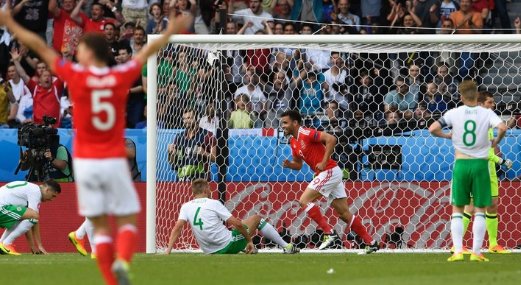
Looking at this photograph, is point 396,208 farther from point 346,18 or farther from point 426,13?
point 346,18

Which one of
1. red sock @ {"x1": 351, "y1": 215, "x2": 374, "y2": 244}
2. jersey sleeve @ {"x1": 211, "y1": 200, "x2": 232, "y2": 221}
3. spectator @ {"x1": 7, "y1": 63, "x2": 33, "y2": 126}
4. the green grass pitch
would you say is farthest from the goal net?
spectator @ {"x1": 7, "y1": 63, "x2": 33, "y2": 126}

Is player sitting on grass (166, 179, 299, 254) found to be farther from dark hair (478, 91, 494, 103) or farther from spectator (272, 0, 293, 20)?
spectator (272, 0, 293, 20)

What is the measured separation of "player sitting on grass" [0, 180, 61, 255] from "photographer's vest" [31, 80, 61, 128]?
3.11 meters

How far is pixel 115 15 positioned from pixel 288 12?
3044mm

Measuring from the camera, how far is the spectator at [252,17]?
21.4 m

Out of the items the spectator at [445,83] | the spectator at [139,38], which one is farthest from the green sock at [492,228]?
the spectator at [139,38]

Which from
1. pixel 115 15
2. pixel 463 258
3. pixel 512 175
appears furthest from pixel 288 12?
pixel 463 258

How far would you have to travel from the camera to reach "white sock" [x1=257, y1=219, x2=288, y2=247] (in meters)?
16.7

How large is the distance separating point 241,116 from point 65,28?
17.3ft

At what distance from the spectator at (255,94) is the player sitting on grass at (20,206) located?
3005 mm

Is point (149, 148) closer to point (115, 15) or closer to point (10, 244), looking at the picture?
point (10, 244)

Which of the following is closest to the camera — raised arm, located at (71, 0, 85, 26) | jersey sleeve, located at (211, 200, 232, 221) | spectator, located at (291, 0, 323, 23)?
jersey sleeve, located at (211, 200, 232, 221)

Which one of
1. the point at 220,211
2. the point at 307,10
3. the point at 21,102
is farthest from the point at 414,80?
the point at 21,102

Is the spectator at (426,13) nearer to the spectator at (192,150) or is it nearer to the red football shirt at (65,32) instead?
the spectator at (192,150)
